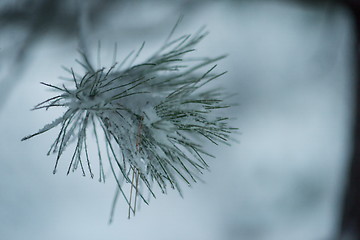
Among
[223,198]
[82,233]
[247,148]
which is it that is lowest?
[82,233]

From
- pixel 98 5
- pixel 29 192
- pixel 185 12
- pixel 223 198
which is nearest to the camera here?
pixel 29 192

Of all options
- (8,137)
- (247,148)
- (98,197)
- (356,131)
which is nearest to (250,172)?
(247,148)

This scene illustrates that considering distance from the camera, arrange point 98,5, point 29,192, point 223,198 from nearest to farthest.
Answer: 1. point 29,192
2. point 98,5
3. point 223,198

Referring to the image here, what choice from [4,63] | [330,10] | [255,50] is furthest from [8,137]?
[330,10]

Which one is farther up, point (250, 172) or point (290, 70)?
point (290, 70)

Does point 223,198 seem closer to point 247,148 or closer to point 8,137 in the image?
point 247,148

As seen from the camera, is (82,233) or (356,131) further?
(356,131)
